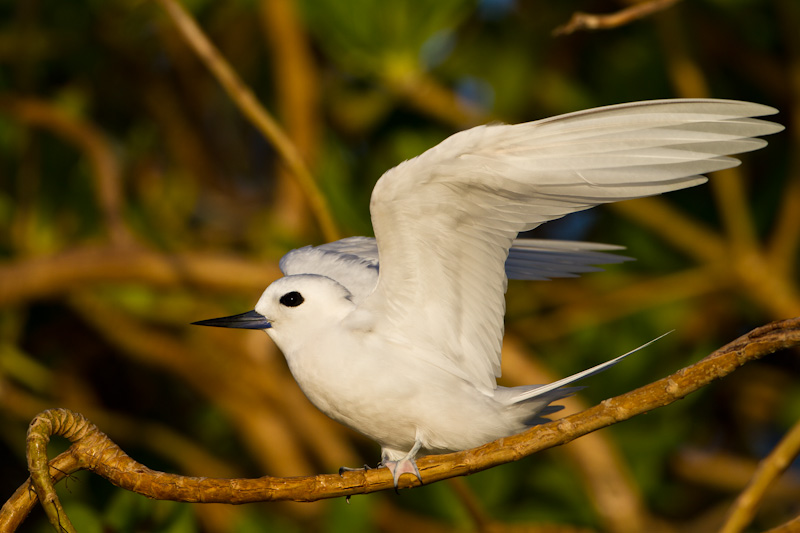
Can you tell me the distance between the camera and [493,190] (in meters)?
1.00

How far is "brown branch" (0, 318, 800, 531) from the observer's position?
0.84 m

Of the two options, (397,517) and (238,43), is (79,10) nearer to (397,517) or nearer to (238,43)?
(238,43)

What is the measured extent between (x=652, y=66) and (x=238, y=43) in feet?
4.09

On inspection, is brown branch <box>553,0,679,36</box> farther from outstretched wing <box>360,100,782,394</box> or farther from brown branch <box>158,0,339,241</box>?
brown branch <box>158,0,339,241</box>

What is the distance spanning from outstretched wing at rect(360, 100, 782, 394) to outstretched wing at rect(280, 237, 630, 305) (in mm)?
208

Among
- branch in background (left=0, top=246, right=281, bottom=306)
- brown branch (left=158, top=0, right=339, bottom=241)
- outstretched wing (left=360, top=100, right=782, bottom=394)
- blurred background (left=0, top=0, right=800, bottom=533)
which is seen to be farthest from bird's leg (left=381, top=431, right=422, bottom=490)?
branch in background (left=0, top=246, right=281, bottom=306)

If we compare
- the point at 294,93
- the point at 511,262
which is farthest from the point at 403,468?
the point at 294,93

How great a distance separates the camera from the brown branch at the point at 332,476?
0.84 metres

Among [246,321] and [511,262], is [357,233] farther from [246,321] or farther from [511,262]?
[246,321]

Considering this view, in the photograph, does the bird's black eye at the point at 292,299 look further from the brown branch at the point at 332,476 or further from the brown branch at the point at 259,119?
the brown branch at the point at 332,476

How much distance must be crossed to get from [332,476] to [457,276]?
0.33 m

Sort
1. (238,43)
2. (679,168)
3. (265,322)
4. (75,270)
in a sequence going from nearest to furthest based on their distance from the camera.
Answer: (679,168), (265,322), (75,270), (238,43)

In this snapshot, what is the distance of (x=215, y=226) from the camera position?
266 centimetres

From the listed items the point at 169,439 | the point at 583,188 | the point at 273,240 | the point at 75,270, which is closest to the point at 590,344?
the point at 273,240
